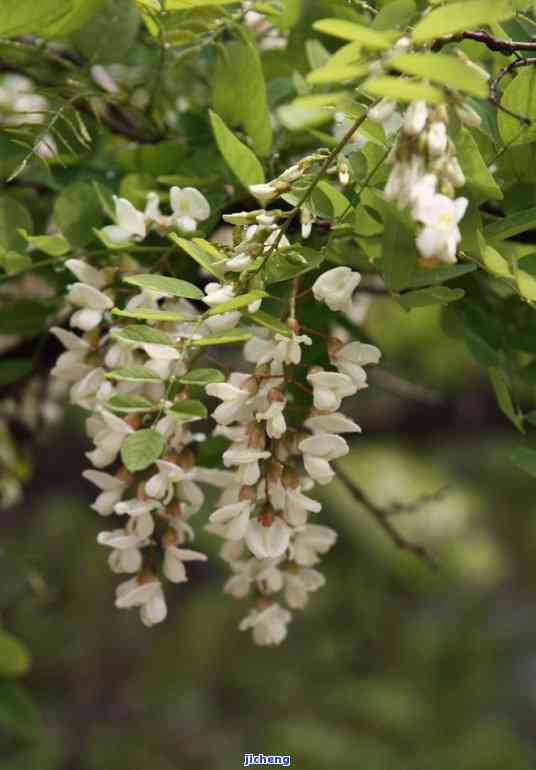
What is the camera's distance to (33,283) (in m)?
0.80

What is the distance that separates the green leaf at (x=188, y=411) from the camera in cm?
45

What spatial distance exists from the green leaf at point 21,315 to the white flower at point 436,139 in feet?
1.14

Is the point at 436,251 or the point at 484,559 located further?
the point at 484,559

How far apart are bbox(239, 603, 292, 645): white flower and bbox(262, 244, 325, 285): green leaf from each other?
0.23 meters

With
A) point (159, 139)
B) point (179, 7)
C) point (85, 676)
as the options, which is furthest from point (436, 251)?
point (85, 676)

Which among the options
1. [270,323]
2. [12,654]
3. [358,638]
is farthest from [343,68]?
[358,638]

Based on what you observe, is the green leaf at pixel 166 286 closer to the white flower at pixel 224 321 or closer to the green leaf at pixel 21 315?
the white flower at pixel 224 321

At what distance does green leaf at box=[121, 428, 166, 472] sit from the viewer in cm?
44

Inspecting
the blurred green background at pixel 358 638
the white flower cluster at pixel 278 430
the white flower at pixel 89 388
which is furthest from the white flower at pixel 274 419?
the blurred green background at pixel 358 638

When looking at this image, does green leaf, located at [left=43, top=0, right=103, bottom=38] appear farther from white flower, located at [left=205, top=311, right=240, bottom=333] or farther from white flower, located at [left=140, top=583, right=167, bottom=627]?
white flower, located at [left=140, top=583, right=167, bottom=627]

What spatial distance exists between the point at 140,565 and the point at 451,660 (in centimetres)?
195

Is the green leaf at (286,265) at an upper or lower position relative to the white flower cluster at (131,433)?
upper

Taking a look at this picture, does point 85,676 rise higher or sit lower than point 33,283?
lower

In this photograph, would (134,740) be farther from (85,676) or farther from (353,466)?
(353,466)
